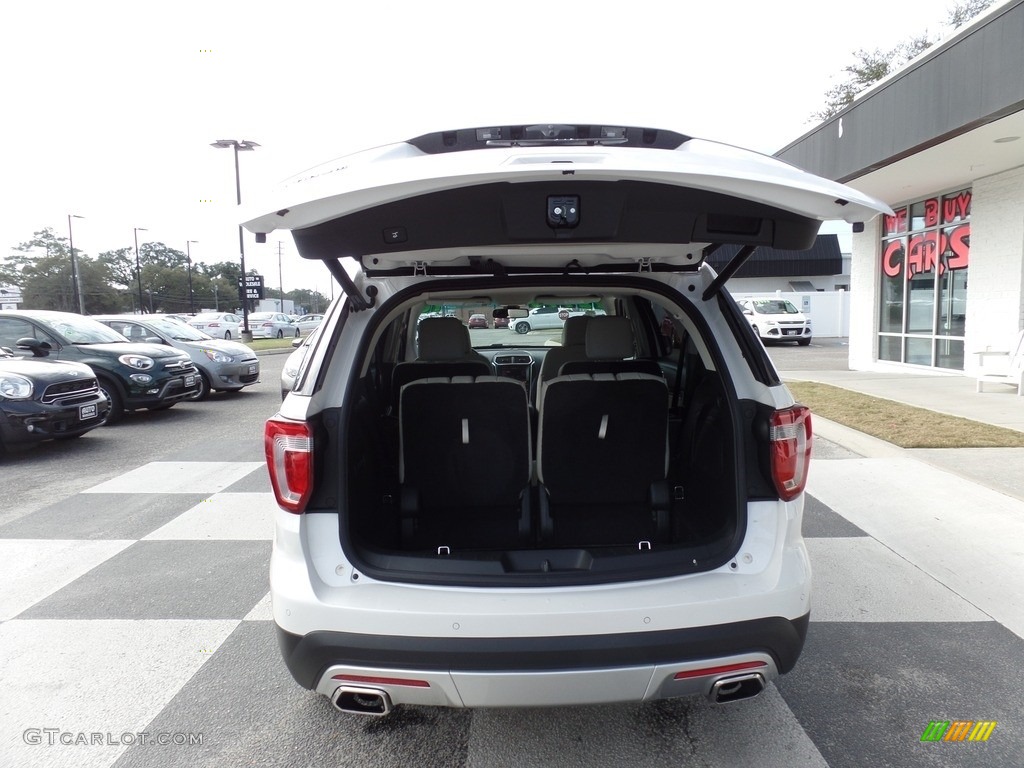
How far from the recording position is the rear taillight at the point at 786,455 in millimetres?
2309

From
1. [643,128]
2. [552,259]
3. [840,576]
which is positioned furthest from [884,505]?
[643,128]

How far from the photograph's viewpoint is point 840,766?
238cm

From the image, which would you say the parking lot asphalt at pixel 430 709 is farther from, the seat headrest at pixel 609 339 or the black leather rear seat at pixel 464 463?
the seat headrest at pixel 609 339

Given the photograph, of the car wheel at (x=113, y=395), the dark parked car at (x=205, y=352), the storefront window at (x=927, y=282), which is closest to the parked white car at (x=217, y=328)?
the dark parked car at (x=205, y=352)

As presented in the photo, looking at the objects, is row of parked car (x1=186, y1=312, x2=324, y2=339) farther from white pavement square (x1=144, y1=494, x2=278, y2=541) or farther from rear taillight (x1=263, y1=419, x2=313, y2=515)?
rear taillight (x1=263, y1=419, x2=313, y2=515)

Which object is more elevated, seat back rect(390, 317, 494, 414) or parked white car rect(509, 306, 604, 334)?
parked white car rect(509, 306, 604, 334)

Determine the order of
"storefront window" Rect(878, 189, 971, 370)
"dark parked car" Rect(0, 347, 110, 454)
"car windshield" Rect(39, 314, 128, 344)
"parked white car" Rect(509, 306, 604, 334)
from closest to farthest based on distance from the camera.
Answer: "parked white car" Rect(509, 306, 604, 334) → "dark parked car" Rect(0, 347, 110, 454) → "car windshield" Rect(39, 314, 128, 344) → "storefront window" Rect(878, 189, 971, 370)

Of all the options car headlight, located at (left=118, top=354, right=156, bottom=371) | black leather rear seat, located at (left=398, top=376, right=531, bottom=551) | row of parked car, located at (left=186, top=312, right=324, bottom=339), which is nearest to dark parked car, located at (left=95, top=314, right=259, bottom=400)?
car headlight, located at (left=118, top=354, right=156, bottom=371)

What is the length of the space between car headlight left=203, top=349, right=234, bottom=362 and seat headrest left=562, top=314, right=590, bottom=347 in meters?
8.59

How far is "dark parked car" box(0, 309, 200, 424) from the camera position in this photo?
909 cm

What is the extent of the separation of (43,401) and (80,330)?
3.04 metres

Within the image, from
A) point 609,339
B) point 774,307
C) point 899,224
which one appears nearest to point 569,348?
point 609,339

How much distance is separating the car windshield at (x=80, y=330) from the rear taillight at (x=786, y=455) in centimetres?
979

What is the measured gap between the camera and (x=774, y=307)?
81.6 feet
